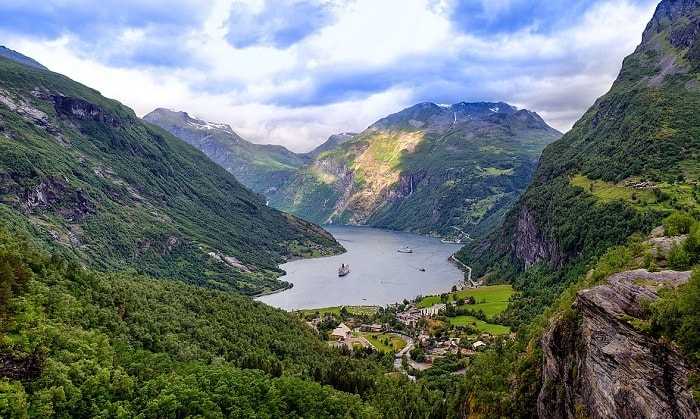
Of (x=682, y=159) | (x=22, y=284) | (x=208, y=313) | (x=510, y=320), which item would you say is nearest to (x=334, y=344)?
(x=208, y=313)

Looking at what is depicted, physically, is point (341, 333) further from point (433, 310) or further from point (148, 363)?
point (148, 363)

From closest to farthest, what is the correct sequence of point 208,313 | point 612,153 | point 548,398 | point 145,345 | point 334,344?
point 548,398
point 145,345
point 208,313
point 334,344
point 612,153

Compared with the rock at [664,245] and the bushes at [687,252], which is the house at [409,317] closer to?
the rock at [664,245]

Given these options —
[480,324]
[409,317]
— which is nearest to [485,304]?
[480,324]

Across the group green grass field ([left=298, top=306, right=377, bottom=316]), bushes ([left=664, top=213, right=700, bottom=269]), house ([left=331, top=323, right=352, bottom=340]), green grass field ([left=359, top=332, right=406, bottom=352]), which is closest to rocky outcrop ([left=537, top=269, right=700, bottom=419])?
bushes ([left=664, top=213, right=700, bottom=269])

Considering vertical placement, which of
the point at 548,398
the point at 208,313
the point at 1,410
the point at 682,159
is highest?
the point at 682,159

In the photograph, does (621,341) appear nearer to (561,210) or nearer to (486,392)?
(486,392)
